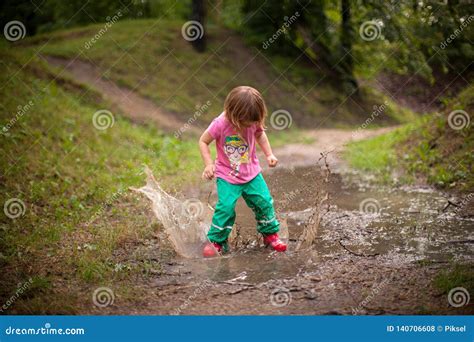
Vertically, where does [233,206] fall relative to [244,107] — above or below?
below

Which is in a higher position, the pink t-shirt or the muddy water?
the pink t-shirt

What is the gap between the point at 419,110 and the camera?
45.4 feet

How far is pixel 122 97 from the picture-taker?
527 inches

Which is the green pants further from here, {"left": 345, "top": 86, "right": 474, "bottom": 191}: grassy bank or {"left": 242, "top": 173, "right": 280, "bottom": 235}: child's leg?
{"left": 345, "top": 86, "right": 474, "bottom": 191}: grassy bank

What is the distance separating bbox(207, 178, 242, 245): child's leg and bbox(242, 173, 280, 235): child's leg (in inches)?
3.8

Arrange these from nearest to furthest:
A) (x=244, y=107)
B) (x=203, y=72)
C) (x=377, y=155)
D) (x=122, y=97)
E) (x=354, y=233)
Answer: (x=244, y=107)
(x=354, y=233)
(x=377, y=155)
(x=122, y=97)
(x=203, y=72)

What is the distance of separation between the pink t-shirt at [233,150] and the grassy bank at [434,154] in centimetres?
338

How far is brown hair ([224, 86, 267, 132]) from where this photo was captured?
4082mm

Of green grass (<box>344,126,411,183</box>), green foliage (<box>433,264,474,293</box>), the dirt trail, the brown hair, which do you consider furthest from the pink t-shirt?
the dirt trail

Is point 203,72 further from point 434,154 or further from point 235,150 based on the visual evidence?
point 235,150

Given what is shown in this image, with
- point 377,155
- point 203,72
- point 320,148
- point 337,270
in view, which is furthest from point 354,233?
point 203,72

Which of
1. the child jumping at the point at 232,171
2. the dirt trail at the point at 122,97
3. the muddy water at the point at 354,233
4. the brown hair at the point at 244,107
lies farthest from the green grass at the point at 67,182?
the brown hair at the point at 244,107

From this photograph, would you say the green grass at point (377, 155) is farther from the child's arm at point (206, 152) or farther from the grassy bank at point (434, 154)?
the child's arm at point (206, 152)

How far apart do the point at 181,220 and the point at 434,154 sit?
4.62 metres
